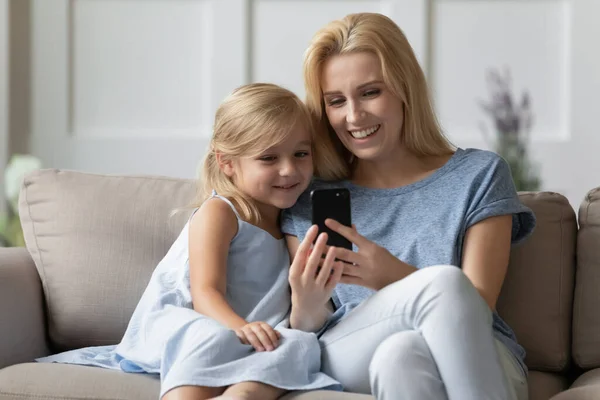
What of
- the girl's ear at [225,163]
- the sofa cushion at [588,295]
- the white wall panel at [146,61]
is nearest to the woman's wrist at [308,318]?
the girl's ear at [225,163]

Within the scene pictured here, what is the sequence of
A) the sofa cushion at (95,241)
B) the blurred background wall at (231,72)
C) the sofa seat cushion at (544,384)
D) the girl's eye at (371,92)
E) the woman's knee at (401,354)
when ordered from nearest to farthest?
1. the woman's knee at (401,354)
2. the sofa seat cushion at (544,384)
3. the girl's eye at (371,92)
4. the sofa cushion at (95,241)
5. the blurred background wall at (231,72)

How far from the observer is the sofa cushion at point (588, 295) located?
1819mm

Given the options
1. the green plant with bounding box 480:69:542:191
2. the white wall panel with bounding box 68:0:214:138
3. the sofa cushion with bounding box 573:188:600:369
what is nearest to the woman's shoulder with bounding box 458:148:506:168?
the sofa cushion with bounding box 573:188:600:369

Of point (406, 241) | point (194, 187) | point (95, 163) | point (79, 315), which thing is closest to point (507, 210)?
point (406, 241)

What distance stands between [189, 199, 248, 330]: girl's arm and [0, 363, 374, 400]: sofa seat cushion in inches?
6.9

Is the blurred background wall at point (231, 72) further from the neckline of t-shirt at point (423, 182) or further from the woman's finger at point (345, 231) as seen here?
the woman's finger at point (345, 231)

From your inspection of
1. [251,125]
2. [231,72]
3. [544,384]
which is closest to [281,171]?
[251,125]

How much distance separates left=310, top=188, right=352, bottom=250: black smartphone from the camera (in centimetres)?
162

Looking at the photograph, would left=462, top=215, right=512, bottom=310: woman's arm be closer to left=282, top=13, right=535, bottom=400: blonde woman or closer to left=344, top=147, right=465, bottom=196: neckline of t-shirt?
A: left=282, top=13, right=535, bottom=400: blonde woman

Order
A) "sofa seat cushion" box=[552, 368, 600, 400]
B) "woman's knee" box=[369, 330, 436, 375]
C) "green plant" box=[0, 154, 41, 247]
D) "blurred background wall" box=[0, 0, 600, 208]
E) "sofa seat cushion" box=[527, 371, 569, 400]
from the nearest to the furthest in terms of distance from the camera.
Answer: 1. "woman's knee" box=[369, 330, 436, 375]
2. "sofa seat cushion" box=[552, 368, 600, 400]
3. "sofa seat cushion" box=[527, 371, 569, 400]
4. "green plant" box=[0, 154, 41, 247]
5. "blurred background wall" box=[0, 0, 600, 208]

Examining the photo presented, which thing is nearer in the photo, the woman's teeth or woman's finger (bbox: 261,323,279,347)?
woman's finger (bbox: 261,323,279,347)

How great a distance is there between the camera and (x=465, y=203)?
175 cm

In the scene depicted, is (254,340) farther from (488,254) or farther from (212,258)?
Answer: (488,254)

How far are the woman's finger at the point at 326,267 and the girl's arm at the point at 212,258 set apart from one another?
16 centimetres
